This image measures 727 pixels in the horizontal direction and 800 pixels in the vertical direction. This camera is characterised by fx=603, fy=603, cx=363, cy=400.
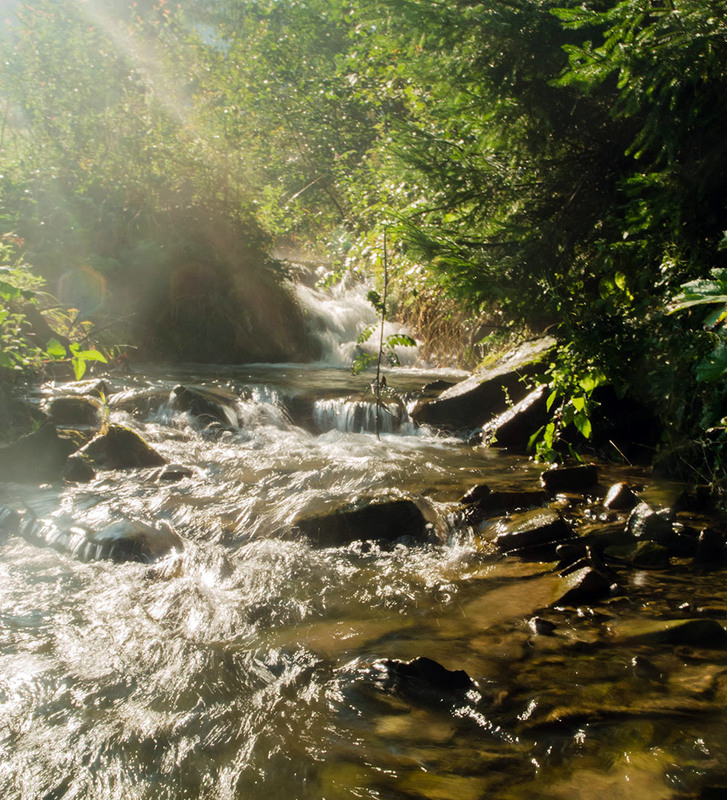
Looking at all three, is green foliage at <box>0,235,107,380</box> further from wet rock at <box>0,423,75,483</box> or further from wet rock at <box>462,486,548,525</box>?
wet rock at <box>462,486,548,525</box>

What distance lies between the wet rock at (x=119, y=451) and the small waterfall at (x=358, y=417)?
284 centimetres

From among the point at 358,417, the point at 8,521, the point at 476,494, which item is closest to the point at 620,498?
the point at 476,494

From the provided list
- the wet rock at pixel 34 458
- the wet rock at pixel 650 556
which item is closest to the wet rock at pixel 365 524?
the wet rock at pixel 650 556

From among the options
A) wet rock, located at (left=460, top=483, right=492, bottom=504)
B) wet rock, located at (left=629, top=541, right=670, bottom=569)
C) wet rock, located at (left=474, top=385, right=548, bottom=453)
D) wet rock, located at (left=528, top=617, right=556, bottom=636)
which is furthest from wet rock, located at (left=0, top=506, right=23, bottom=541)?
wet rock, located at (left=474, top=385, right=548, bottom=453)

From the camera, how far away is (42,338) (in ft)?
31.9

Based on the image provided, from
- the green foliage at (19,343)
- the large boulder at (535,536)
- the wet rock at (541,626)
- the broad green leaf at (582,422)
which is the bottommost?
the large boulder at (535,536)

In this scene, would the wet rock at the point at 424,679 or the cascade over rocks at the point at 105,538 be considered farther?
the cascade over rocks at the point at 105,538

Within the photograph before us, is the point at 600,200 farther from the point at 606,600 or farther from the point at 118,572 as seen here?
the point at 118,572

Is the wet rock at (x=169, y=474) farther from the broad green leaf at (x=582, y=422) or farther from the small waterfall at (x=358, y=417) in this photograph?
the broad green leaf at (x=582, y=422)

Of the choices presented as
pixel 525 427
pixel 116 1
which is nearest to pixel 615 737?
pixel 525 427

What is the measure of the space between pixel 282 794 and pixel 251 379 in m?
9.68

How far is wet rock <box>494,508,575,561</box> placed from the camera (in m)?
4.25

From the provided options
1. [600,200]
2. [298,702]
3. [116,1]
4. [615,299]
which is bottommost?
[298,702]

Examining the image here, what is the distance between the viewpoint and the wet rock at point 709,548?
3.85 m
